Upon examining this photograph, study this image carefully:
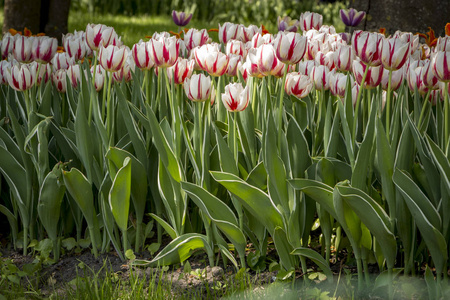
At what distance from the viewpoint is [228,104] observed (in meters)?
2.04

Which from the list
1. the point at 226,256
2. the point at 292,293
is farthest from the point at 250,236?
the point at 292,293

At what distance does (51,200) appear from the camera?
2410mm

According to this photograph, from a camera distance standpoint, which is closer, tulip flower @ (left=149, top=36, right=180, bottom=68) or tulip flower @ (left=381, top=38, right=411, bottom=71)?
tulip flower @ (left=381, top=38, right=411, bottom=71)

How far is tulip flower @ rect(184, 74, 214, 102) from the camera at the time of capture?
2.09 m

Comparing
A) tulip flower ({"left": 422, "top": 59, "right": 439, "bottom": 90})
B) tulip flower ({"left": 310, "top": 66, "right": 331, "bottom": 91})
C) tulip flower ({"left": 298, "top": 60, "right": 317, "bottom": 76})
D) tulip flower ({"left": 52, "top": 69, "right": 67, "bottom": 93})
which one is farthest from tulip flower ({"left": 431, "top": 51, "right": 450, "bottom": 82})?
tulip flower ({"left": 52, "top": 69, "right": 67, "bottom": 93})

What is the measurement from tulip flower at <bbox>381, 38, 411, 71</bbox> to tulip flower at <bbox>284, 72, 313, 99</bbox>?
0.32m

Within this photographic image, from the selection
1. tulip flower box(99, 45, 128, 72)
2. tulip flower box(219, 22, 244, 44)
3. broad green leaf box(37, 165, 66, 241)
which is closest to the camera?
tulip flower box(99, 45, 128, 72)

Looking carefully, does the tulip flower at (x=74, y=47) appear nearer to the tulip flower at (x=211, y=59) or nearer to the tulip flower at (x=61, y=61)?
the tulip flower at (x=61, y=61)

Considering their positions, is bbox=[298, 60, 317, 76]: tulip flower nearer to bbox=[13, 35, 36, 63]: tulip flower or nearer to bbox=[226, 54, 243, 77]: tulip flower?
bbox=[226, 54, 243, 77]: tulip flower

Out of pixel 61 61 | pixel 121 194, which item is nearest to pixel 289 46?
pixel 121 194

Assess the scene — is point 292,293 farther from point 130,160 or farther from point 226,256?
point 130,160

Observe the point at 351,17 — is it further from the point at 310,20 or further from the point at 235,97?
the point at 235,97

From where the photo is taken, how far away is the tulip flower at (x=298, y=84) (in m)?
2.16

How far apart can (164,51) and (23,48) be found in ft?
2.34
